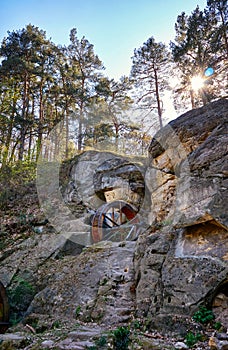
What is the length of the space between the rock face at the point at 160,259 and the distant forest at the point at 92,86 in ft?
21.2

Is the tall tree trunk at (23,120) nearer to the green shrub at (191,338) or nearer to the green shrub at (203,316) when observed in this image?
the green shrub at (203,316)

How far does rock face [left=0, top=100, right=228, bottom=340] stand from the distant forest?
254 inches

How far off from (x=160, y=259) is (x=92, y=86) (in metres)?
16.8

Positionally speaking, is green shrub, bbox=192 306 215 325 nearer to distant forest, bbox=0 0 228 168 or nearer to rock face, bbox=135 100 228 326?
rock face, bbox=135 100 228 326

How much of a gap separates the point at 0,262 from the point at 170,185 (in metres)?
6.90

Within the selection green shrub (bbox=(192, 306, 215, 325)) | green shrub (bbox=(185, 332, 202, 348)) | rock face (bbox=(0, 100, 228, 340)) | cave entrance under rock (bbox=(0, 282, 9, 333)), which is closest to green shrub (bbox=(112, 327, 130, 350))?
green shrub (bbox=(185, 332, 202, 348))

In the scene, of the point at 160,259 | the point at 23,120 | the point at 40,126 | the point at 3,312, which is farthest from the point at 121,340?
the point at 40,126

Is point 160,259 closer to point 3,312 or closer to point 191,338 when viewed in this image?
point 191,338

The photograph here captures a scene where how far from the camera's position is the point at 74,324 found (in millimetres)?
5238

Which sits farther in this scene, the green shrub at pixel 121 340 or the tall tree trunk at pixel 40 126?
the tall tree trunk at pixel 40 126

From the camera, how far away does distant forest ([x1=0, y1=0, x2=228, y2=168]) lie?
14312 millimetres

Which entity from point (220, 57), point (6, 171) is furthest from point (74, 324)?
point (220, 57)

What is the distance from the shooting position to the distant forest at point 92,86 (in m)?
14.3

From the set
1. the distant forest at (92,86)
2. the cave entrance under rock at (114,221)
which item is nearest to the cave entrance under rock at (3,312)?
the cave entrance under rock at (114,221)
